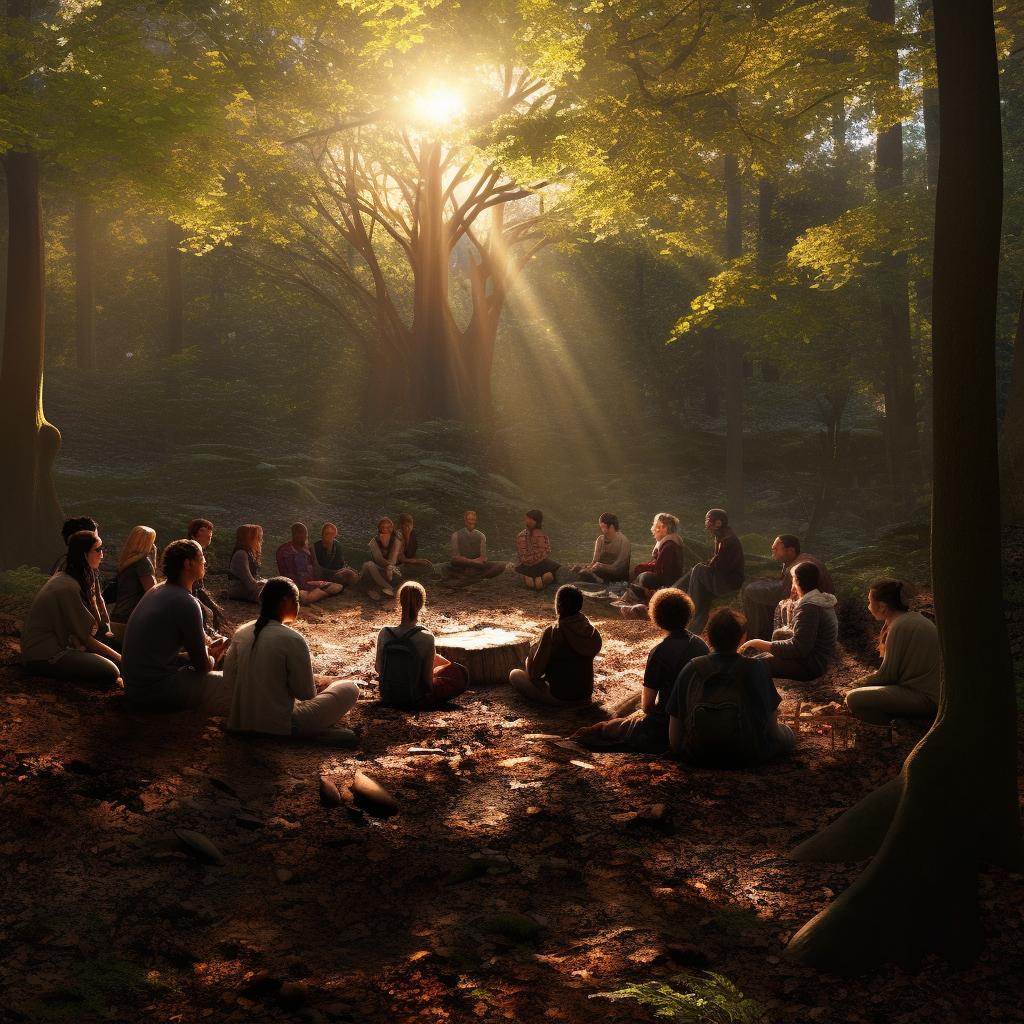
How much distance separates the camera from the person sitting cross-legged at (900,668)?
606 cm

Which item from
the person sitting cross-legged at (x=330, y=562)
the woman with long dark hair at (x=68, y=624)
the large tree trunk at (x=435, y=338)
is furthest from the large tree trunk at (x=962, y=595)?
the large tree trunk at (x=435, y=338)

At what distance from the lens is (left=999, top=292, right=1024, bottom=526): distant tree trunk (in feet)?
33.3

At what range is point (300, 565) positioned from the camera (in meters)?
12.1

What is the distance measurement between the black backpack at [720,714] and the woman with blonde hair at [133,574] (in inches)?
200

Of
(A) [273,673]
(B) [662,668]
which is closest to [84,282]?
(A) [273,673]

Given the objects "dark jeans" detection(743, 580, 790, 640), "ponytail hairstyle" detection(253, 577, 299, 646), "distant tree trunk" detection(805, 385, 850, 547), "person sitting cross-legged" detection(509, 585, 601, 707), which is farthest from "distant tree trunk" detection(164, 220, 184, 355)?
"ponytail hairstyle" detection(253, 577, 299, 646)

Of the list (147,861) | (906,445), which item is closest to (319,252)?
(906,445)

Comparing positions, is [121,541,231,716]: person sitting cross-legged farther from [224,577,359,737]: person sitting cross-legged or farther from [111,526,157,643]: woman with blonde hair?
[111,526,157,643]: woman with blonde hair

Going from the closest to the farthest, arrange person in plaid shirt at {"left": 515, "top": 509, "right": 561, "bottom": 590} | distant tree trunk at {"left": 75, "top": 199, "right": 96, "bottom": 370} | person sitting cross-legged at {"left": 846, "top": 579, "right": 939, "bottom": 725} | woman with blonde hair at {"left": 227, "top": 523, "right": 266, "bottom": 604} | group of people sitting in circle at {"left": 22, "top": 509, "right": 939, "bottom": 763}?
1. group of people sitting in circle at {"left": 22, "top": 509, "right": 939, "bottom": 763}
2. person sitting cross-legged at {"left": 846, "top": 579, "right": 939, "bottom": 725}
3. woman with blonde hair at {"left": 227, "top": 523, "right": 266, "bottom": 604}
4. person in plaid shirt at {"left": 515, "top": 509, "right": 561, "bottom": 590}
5. distant tree trunk at {"left": 75, "top": 199, "right": 96, "bottom": 370}

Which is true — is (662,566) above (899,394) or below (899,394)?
below

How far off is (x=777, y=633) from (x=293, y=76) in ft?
53.9

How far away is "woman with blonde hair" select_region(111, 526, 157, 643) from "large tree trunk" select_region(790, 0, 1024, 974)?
6239 millimetres

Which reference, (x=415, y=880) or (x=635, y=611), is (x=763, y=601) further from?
(x=415, y=880)

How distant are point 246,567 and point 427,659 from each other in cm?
462
